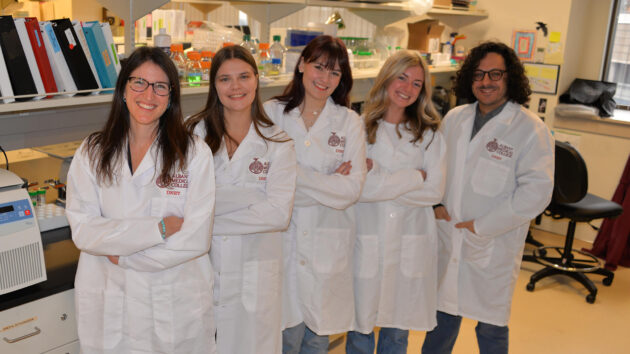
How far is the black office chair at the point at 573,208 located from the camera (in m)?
3.57

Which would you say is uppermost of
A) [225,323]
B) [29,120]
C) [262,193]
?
[29,120]

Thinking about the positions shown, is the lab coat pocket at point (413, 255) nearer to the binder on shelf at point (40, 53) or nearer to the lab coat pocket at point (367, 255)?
the lab coat pocket at point (367, 255)

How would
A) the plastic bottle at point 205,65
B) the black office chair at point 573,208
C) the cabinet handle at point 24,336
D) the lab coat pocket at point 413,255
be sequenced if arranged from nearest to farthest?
the cabinet handle at point 24,336 < the lab coat pocket at point 413,255 < the plastic bottle at point 205,65 < the black office chair at point 573,208

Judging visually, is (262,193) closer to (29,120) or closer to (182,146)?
(182,146)

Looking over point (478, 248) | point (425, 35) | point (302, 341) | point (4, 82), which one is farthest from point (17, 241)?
point (425, 35)

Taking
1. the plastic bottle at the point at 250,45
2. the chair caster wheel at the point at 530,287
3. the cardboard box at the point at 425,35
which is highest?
the cardboard box at the point at 425,35

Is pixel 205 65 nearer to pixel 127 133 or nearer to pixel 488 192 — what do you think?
pixel 127 133

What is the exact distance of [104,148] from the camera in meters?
1.65

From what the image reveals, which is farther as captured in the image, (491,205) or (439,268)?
(439,268)

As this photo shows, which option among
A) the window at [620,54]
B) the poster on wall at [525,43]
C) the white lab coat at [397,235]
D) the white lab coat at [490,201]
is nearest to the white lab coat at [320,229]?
the white lab coat at [397,235]

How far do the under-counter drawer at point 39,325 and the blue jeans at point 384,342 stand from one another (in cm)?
116

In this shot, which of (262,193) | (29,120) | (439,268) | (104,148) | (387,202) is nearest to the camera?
(104,148)

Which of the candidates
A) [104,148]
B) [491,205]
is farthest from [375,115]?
[104,148]

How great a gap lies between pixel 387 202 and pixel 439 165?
0.27 metres
